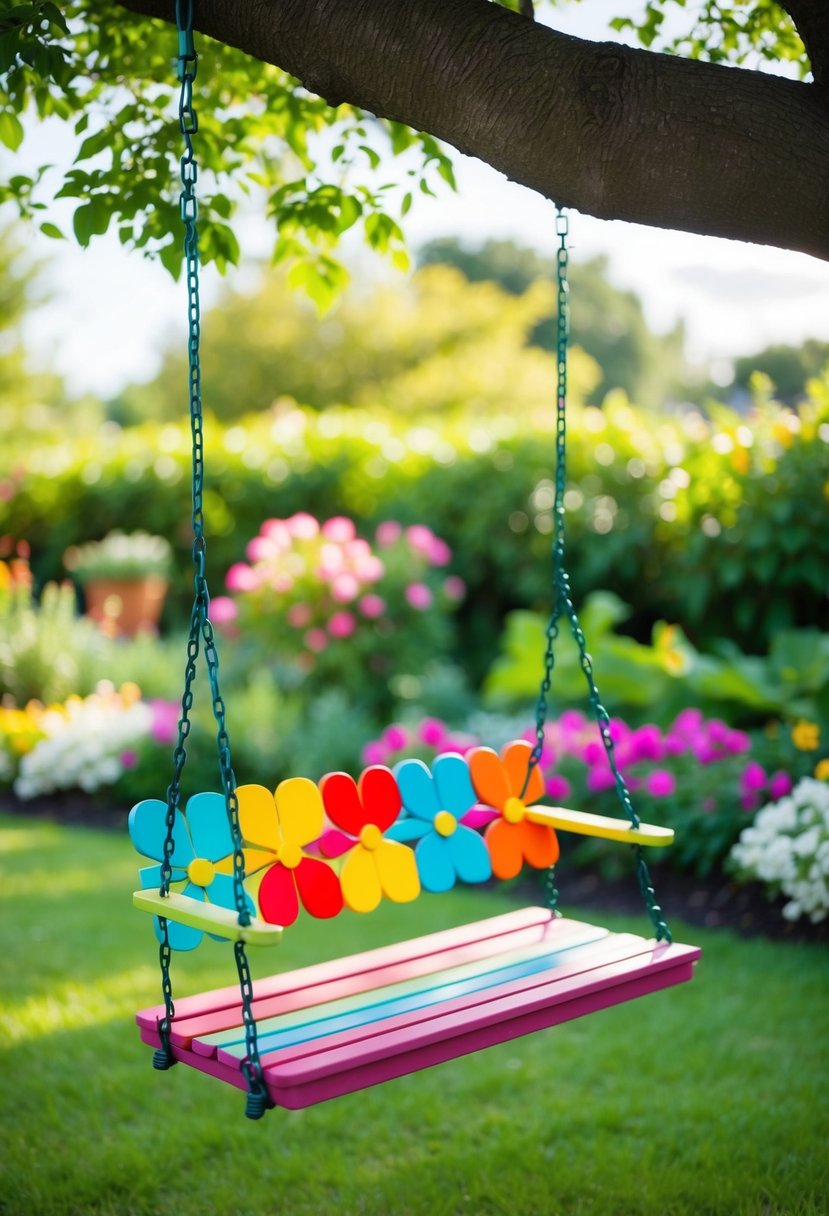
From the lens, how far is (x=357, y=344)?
27984mm

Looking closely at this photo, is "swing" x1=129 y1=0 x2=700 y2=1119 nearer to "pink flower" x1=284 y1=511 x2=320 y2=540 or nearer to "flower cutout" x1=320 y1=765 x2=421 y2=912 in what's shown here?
"flower cutout" x1=320 y1=765 x2=421 y2=912

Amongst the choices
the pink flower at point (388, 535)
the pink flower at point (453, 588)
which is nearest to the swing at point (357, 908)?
the pink flower at point (453, 588)

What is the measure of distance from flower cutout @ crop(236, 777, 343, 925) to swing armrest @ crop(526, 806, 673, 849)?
0.68 metres

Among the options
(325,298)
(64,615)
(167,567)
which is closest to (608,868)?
(325,298)

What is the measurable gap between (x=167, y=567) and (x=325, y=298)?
696 cm

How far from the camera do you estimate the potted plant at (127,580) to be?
31.9 ft

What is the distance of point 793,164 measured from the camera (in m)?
2.11

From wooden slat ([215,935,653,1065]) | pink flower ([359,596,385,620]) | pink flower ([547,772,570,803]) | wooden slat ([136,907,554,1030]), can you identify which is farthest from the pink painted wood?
pink flower ([359,596,385,620])

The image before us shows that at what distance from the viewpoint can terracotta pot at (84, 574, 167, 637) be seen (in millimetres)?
9750

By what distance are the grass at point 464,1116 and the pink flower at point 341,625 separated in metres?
3.09

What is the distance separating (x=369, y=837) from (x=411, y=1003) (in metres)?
0.49

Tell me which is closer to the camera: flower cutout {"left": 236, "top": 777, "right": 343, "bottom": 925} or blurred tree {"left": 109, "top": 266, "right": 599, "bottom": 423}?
flower cutout {"left": 236, "top": 777, "right": 343, "bottom": 925}

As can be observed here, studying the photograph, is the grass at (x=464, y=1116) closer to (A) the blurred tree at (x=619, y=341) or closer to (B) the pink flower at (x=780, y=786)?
(B) the pink flower at (x=780, y=786)

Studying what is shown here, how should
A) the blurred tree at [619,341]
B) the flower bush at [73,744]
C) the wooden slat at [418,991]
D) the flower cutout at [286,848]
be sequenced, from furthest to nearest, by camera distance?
the blurred tree at [619,341]
the flower bush at [73,744]
the flower cutout at [286,848]
the wooden slat at [418,991]
